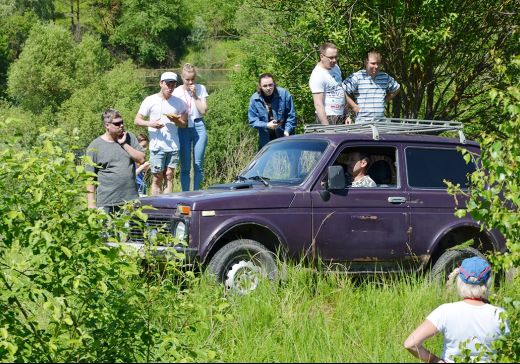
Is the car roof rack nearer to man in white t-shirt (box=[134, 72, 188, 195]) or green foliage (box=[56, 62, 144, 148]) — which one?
man in white t-shirt (box=[134, 72, 188, 195])

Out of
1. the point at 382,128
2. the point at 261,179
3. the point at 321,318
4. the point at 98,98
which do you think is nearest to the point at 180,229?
the point at 261,179

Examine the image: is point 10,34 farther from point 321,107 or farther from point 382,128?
point 382,128

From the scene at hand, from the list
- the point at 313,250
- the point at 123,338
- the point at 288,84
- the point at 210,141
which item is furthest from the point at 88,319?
the point at 210,141

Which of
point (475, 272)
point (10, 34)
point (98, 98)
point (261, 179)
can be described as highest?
point (10, 34)

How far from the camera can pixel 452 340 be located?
5.69 meters

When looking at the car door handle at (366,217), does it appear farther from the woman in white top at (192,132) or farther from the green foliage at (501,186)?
the woman in white top at (192,132)

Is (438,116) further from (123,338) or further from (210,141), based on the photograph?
(210,141)

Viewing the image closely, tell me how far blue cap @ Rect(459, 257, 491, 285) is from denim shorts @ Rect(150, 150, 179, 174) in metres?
7.38

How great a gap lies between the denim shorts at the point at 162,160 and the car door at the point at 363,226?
12.0ft

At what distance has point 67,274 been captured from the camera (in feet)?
21.6

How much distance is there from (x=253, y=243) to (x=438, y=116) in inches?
362

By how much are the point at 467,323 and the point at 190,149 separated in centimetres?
775

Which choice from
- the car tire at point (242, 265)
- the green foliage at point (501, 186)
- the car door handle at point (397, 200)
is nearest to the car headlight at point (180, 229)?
the car tire at point (242, 265)

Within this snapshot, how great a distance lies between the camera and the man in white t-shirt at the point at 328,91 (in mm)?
11867
